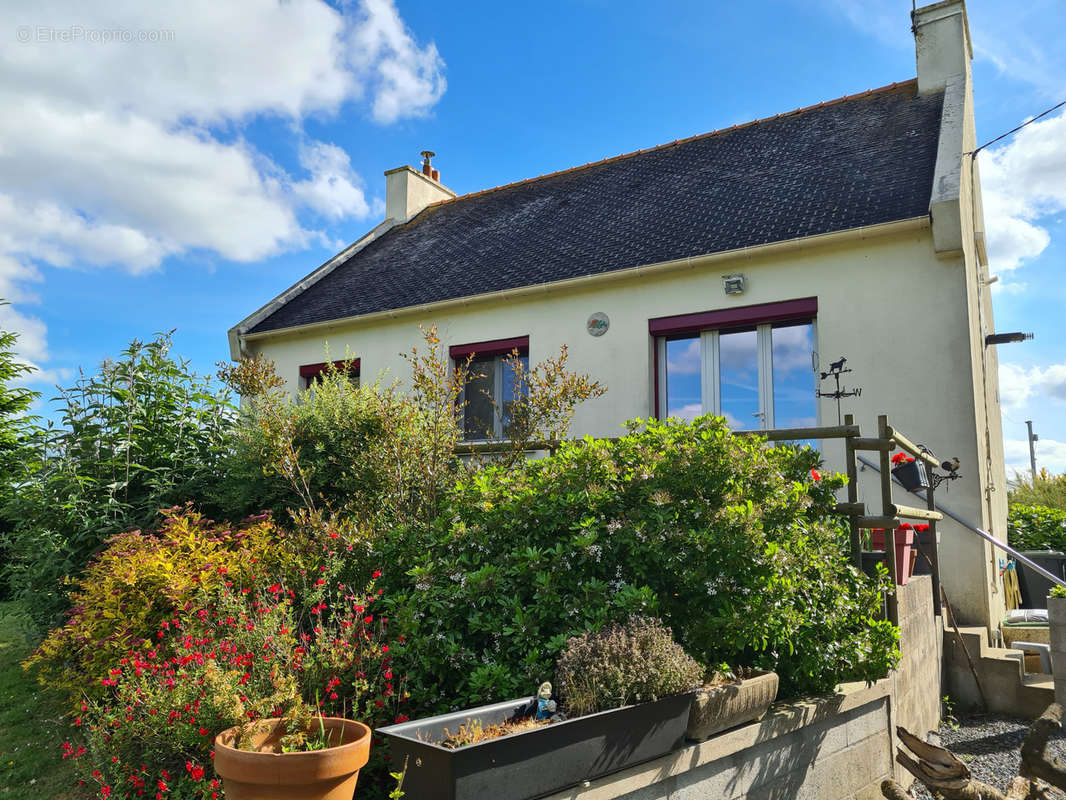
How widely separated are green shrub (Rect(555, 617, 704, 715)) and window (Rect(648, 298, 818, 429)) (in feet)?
17.7

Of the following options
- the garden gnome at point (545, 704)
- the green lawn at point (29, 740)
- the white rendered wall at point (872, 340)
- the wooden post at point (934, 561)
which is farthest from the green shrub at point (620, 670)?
the white rendered wall at point (872, 340)

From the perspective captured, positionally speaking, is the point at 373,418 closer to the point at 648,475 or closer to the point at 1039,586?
the point at 648,475

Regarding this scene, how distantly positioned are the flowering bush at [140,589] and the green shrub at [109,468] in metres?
1.19

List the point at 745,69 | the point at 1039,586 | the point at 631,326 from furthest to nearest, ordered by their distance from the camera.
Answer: the point at 1039,586, the point at 631,326, the point at 745,69

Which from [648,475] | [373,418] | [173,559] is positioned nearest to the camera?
[648,475]

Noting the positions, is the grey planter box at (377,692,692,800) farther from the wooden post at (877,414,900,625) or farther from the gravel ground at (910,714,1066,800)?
the gravel ground at (910,714,1066,800)

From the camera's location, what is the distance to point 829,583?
4.13m

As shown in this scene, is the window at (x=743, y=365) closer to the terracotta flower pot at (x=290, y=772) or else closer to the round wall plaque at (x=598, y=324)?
the round wall plaque at (x=598, y=324)

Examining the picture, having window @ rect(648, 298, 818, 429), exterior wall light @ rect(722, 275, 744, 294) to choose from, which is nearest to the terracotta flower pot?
window @ rect(648, 298, 818, 429)

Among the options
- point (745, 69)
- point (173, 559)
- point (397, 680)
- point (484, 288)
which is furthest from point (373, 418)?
point (745, 69)

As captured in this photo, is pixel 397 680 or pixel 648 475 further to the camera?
pixel 648 475

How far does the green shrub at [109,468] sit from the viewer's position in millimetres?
6117

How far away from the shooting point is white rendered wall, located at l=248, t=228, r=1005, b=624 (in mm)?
7172

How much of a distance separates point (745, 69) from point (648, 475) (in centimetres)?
516
